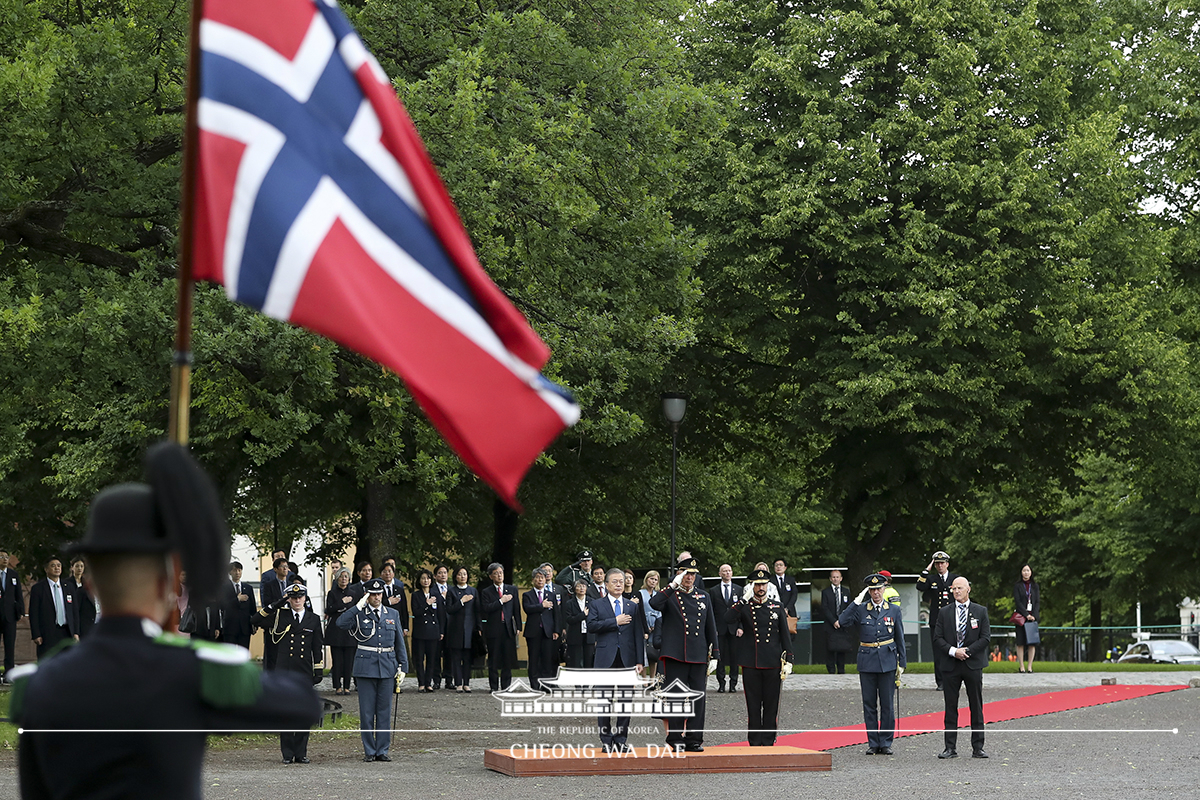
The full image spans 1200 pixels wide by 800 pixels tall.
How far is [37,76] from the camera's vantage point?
18.0m

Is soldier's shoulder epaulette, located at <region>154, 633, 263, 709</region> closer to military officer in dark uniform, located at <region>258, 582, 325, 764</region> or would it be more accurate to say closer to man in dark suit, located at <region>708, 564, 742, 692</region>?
military officer in dark uniform, located at <region>258, 582, 325, 764</region>

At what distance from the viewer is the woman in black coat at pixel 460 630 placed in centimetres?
2772

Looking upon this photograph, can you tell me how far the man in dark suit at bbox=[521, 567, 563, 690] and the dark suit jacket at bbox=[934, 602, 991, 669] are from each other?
371 inches

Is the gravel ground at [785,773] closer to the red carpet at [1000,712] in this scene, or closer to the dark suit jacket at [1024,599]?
the red carpet at [1000,712]

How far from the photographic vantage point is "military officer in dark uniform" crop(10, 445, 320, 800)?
11.9 feet

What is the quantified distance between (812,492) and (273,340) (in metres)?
19.4

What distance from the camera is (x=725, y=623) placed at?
79.2 feet

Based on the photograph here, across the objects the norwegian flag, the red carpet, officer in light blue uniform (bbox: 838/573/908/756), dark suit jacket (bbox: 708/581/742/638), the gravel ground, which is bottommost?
the gravel ground

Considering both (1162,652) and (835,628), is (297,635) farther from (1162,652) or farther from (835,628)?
(1162,652)

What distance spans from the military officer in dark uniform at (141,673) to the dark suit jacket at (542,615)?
23364 mm

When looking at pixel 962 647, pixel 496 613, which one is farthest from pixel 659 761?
pixel 496 613

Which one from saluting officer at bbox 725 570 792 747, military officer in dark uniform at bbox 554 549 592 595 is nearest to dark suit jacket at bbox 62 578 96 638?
military officer in dark uniform at bbox 554 549 592 595

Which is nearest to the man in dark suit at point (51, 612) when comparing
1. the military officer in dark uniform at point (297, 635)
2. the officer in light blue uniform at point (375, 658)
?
the military officer in dark uniform at point (297, 635)

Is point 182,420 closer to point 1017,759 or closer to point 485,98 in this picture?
point 1017,759
